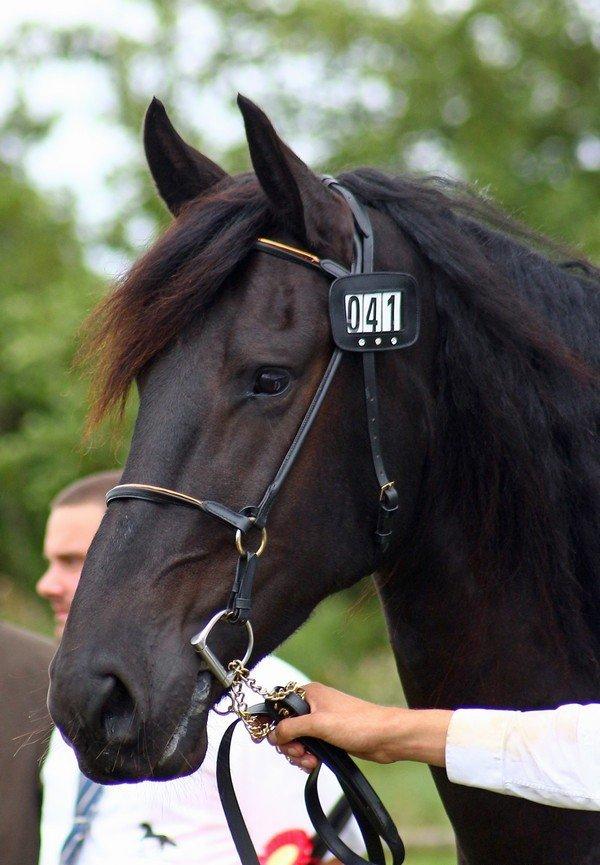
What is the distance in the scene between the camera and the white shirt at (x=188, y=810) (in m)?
2.91

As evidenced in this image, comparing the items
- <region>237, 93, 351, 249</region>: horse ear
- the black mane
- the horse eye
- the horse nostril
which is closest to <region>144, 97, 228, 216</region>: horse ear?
<region>237, 93, 351, 249</region>: horse ear

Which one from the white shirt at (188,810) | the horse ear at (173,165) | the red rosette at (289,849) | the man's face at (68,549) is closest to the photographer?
the horse ear at (173,165)

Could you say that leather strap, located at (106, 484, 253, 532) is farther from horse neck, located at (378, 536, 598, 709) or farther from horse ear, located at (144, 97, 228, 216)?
horse ear, located at (144, 97, 228, 216)

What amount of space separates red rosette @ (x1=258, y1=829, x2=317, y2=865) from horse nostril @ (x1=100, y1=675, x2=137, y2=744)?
106 cm

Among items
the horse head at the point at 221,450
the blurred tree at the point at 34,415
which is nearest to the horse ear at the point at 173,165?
the horse head at the point at 221,450

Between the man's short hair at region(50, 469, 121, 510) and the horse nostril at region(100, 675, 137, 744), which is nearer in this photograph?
the horse nostril at region(100, 675, 137, 744)

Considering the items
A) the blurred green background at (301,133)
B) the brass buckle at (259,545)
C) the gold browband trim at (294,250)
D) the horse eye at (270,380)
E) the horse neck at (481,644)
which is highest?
the blurred green background at (301,133)

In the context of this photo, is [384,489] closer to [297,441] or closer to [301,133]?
[297,441]

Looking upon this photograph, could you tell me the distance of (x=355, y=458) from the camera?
2.21 m

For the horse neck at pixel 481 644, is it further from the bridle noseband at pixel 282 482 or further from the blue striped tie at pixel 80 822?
the blue striped tie at pixel 80 822

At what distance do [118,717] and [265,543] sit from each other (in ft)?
1.43

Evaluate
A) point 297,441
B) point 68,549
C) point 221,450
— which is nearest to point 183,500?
point 221,450

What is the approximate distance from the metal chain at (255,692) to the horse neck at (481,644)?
0.36 meters

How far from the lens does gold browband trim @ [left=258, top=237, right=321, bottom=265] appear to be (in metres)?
2.23
